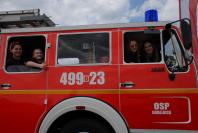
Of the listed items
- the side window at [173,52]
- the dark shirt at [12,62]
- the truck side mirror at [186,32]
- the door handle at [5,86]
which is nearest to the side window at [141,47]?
the side window at [173,52]

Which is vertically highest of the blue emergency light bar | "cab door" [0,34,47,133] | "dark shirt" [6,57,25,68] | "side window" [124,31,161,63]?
the blue emergency light bar

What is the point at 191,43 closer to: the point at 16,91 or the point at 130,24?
the point at 130,24

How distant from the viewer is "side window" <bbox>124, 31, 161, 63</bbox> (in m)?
5.65

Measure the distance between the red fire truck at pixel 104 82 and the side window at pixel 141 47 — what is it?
0.7 inches

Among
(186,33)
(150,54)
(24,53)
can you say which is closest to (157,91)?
(150,54)

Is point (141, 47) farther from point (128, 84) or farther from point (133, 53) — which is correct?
point (128, 84)

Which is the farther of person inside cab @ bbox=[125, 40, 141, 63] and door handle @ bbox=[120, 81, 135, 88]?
person inside cab @ bbox=[125, 40, 141, 63]

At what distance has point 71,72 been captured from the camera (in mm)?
5734

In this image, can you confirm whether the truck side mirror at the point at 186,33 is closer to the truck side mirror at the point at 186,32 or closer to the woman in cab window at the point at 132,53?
the truck side mirror at the point at 186,32

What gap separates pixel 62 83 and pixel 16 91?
82cm

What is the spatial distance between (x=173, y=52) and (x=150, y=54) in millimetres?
375

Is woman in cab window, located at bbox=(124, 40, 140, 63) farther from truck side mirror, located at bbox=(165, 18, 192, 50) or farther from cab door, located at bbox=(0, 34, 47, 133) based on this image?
cab door, located at bbox=(0, 34, 47, 133)

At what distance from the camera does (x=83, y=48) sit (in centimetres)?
591

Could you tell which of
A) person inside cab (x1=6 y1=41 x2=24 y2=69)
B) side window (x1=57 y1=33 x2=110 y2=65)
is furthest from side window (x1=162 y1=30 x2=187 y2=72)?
person inside cab (x1=6 y1=41 x2=24 y2=69)
